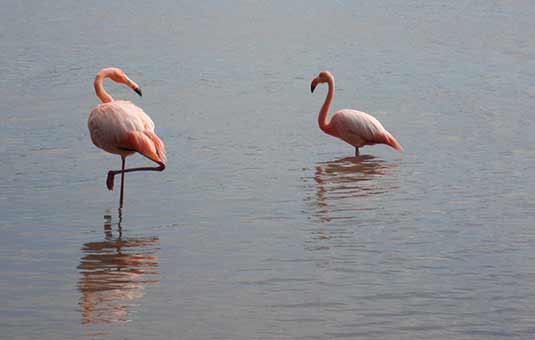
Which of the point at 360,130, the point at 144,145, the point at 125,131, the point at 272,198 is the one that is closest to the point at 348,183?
the point at 272,198

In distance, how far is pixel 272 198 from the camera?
8695 millimetres

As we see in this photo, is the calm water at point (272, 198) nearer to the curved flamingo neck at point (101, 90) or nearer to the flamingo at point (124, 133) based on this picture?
the flamingo at point (124, 133)

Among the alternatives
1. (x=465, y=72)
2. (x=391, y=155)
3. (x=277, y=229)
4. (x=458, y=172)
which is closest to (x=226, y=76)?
(x=465, y=72)

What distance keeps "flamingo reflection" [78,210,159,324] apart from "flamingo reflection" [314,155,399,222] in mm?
1441

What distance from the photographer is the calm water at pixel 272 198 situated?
5844mm

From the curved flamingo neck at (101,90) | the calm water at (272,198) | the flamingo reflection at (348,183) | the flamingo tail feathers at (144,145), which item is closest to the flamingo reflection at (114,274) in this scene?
the calm water at (272,198)

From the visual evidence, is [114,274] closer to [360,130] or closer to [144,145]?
[144,145]

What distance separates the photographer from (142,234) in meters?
7.56

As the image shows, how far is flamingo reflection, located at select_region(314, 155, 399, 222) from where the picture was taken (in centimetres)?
834

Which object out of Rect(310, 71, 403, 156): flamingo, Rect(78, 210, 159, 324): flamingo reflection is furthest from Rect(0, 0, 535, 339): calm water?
Rect(310, 71, 403, 156): flamingo

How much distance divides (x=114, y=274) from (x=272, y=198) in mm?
2327

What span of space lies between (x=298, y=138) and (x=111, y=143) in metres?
3.26

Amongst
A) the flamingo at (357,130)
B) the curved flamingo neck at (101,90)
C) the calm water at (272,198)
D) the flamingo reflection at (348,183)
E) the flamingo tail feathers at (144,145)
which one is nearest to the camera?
the calm water at (272,198)

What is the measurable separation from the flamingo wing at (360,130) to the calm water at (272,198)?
0.62ft
